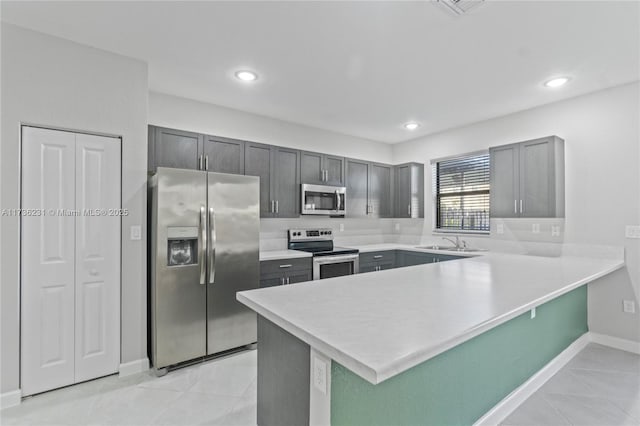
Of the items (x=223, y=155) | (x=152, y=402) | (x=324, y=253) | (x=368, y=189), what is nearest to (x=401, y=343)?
(x=152, y=402)

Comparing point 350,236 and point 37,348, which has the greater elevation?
point 350,236

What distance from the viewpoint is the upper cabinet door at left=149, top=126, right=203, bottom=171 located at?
118 inches

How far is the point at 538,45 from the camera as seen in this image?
7.68ft

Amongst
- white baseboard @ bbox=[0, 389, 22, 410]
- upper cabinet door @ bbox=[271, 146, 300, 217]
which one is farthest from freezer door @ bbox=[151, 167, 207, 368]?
upper cabinet door @ bbox=[271, 146, 300, 217]

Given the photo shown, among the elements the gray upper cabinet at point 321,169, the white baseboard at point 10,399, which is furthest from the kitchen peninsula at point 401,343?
the gray upper cabinet at point 321,169

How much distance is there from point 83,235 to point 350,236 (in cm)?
346

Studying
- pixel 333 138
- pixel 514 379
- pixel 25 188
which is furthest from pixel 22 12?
pixel 514 379

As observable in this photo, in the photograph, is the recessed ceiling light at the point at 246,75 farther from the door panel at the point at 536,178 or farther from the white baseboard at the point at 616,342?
the white baseboard at the point at 616,342

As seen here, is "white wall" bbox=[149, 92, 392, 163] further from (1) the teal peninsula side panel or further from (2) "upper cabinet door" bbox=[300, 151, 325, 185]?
(1) the teal peninsula side panel

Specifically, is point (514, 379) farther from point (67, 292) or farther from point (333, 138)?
point (333, 138)

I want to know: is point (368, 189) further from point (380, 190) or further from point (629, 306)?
point (629, 306)

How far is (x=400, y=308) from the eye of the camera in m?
1.39

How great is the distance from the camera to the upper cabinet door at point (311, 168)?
4.06m

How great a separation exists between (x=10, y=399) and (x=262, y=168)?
2798 millimetres
